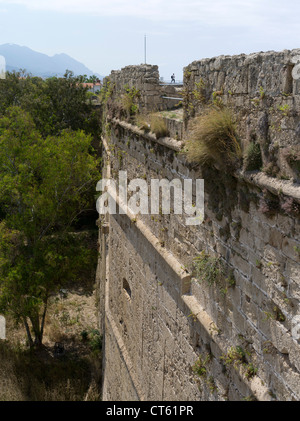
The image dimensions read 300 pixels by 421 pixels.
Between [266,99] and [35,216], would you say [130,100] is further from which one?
[35,216]

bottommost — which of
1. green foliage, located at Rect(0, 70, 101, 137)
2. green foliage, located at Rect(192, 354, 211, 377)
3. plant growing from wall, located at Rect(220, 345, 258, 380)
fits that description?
green foliage, located at Rect(192, 354, 211, 377)

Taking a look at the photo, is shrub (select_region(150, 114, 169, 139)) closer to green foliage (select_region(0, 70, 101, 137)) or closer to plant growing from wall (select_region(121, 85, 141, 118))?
plant growing from wall (select_region(121, 85, 141, 118))

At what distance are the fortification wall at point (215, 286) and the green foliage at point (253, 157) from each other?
0.08 metres

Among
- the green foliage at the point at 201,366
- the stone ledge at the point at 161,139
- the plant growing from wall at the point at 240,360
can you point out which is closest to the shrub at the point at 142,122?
the stone ledge at the point at 161,139

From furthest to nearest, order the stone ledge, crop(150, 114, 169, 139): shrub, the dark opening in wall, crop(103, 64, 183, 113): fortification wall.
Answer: the dark opening in wall, crop(103, 64, 183, 113): fortification wall, crop(150, 114, 169, 139): shrub, the stone ledge

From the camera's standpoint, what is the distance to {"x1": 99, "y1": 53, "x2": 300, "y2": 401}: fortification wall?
294 centimetres

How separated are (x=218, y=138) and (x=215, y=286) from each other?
154 centimetres

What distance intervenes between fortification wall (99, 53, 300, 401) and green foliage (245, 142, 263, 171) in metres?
0.08

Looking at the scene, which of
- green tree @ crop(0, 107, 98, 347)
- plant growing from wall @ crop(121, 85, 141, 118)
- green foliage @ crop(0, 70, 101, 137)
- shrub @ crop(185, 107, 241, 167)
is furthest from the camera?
green foliage @ crop(0, 70, 101, 137)

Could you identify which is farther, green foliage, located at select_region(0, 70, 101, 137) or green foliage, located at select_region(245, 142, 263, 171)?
green foliage, located at select_region(0, 70, 101, 137)

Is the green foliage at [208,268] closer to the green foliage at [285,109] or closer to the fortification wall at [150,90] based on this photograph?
the green foliage at [285,109]

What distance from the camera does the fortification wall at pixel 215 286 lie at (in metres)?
2.94

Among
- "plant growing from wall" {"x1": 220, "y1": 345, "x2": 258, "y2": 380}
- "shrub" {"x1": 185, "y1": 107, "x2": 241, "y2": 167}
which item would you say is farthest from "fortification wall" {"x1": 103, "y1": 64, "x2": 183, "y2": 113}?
"plant growing from wall" {"x1": 220, "y1": 345, "x2": 258, "y2": 380}

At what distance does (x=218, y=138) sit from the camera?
3570 mm
